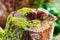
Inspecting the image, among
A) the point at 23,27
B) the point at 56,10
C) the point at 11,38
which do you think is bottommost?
the point at 56,10

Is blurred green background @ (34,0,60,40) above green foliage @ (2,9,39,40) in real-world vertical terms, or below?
below

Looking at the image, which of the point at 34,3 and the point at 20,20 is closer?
the point at 20,20

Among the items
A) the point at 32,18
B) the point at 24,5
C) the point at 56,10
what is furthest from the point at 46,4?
the point at 32,18

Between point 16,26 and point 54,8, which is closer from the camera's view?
point 16,26

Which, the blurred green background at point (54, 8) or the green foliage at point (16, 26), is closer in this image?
the green foliage at point (16, 26)

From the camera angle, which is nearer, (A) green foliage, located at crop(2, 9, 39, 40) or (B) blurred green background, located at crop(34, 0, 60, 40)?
(A) green foliage, located at crop(2, 9, 39, 40)

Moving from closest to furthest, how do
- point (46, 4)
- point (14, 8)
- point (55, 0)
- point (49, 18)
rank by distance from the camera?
point (49, 18)
point (14, 8)
point (46, 4)
point (55, 0)

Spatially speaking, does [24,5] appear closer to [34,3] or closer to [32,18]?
[34,3]

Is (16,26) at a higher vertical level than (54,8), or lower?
higher

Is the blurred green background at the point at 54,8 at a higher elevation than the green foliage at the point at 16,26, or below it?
below

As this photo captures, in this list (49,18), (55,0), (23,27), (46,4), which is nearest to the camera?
(23,27)

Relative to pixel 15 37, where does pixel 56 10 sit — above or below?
below
